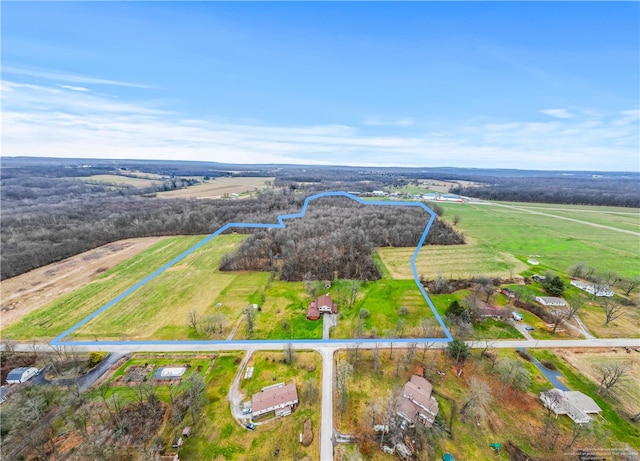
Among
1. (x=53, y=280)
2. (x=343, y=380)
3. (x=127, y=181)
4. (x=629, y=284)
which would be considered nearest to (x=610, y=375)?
(x=343, y=380)

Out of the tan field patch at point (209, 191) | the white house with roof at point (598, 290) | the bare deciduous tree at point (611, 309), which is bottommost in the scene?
the bare deciduous tree at point (611, 309)

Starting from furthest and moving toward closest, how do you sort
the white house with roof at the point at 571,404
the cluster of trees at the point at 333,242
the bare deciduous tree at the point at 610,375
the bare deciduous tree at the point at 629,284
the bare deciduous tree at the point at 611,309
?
the cluster of trees at the point at 333,242, the bare deciduous tree at the point at 629,284, the bare deciduous tree at the point at 611,309, the bare deciduous tree at the point at 610,375, the white house with roof at the point at 571,404

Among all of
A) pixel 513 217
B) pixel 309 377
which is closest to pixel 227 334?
pixel 309 377

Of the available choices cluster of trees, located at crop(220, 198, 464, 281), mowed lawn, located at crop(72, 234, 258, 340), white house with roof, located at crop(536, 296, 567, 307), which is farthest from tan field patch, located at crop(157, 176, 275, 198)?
white house with roof, located at crop(536, 296, 567, 307)

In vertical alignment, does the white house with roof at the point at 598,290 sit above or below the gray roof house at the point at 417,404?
above

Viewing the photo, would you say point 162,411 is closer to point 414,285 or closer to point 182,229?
point 414,285

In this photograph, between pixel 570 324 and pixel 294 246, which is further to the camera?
pixel 294 246

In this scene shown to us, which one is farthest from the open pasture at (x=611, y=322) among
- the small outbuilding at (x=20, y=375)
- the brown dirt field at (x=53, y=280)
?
the brown dirt field at (x=53, y=280)

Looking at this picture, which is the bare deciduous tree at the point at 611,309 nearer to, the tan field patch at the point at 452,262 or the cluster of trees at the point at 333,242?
the tan field patch at the point at 452,262
